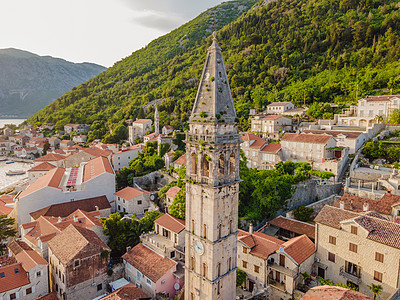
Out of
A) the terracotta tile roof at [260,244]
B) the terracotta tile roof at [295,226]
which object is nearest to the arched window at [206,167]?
the terracotta tile roof at [260,244]

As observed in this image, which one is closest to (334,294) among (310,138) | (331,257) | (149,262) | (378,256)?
(378,256)

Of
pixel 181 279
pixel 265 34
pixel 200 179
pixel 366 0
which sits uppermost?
pixel 366 0

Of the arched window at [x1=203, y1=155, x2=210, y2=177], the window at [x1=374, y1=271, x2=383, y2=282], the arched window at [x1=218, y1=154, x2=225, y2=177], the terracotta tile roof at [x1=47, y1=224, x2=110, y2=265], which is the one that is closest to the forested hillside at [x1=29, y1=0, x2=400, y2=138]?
the window at [x1=374, y1=271, x2=383, y2=282]

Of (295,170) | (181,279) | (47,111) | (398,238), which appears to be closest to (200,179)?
(181,279)

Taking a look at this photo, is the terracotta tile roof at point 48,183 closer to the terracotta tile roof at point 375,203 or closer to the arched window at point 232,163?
the arched window at point 232,163

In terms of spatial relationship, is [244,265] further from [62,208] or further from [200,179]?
[62,208]

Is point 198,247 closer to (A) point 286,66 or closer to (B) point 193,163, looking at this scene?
(B) point 193,163
